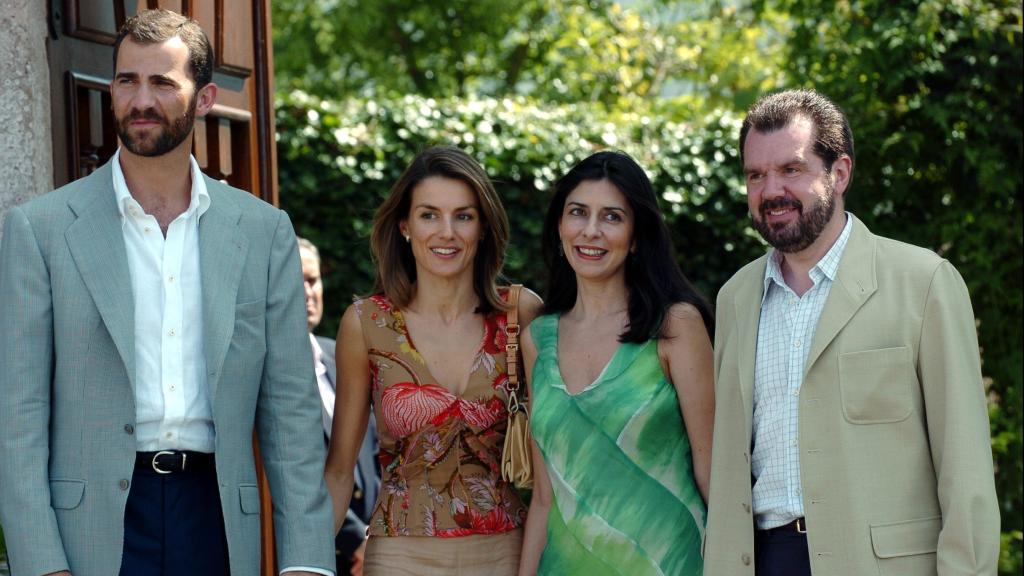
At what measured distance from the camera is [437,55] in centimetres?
1642

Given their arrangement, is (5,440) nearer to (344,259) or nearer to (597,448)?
(597,448)

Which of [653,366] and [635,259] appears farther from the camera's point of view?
[635,259]

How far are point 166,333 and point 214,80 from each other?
1381 millimetres

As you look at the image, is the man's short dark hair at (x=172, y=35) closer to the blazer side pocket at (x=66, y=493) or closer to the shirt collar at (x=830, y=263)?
the blazer side pocket at (x=66, y=493)

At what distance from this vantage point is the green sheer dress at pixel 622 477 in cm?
375

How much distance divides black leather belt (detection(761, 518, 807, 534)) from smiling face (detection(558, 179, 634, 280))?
1010mm

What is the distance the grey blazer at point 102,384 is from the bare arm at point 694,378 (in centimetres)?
108

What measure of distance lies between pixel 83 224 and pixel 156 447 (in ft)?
1.92

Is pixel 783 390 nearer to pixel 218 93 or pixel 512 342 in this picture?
pixel 512 342

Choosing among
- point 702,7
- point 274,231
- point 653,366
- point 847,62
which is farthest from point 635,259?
point 702,7

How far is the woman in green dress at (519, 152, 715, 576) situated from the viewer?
3766mm

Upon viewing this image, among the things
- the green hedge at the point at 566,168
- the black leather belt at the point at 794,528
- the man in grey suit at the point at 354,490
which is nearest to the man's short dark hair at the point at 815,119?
the black leather belt at the point at 794,528

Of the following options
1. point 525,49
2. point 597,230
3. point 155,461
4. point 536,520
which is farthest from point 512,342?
point 525,49

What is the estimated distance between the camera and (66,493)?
3162mm
